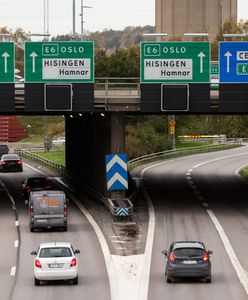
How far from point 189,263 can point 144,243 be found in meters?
10.2

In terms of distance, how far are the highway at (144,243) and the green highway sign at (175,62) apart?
25.8ft

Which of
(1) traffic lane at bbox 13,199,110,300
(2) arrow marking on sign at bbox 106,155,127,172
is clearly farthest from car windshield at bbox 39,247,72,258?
(2) arrow marking on sign at bbox 106,155,127,172

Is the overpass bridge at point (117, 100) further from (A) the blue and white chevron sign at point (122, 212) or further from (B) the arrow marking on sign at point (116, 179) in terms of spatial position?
(A) the blue and white chevron sign at point (122, 212)

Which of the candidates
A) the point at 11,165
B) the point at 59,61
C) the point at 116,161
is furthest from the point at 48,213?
the point at 11,165

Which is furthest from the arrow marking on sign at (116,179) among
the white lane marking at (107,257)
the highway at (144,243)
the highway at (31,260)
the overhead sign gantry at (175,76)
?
the overhead sign gantry at (175,76)

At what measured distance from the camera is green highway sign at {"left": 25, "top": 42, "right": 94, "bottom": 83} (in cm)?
5541

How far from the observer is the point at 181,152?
380ft

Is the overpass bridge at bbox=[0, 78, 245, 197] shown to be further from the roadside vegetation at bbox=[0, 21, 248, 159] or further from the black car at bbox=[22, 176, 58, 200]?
the roadside vegetation at bbox=[0, 21, 248, 159]

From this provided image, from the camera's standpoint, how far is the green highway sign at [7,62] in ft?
180

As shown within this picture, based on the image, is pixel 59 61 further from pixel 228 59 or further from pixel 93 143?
pixel 93 143

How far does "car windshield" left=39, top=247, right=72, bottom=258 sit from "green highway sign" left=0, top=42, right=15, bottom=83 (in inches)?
789

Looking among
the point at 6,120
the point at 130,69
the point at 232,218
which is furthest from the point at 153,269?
the point at 6,120

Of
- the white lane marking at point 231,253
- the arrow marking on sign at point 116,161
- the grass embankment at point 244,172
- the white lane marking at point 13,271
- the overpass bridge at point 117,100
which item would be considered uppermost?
the overpass bridge at point 117,100

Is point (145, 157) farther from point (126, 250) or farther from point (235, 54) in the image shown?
point (126, 250)
